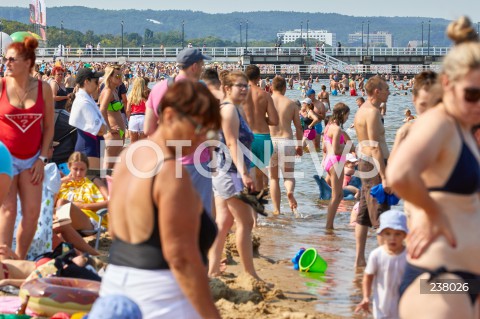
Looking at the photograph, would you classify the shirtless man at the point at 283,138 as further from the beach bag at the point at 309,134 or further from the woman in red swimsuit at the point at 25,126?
the beach bag at the point at 309,134

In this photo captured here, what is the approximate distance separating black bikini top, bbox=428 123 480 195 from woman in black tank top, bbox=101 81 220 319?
865 millimetres

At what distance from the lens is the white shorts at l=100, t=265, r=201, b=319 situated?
328 cm

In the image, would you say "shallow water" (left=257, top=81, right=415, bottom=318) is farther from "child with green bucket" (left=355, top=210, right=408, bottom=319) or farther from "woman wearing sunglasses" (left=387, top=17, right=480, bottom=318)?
"woman wearing sunglasses" (left=387, top=17, right=480, bottom=318)

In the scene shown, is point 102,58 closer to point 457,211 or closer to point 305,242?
point 305,242

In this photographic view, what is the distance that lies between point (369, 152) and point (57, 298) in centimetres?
366

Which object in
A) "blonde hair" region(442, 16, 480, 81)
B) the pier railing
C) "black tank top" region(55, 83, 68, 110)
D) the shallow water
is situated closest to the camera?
"blonde hair" region(442, 16, 480, 81)

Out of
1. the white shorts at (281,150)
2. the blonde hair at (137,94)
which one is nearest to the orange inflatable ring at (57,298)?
the white shorts at (281,150)

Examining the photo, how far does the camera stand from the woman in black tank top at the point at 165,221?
3.19 m

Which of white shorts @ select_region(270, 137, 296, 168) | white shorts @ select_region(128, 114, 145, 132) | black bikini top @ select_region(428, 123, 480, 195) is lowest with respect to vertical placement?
white shorts @ select_region(270, 137, 296, 168)

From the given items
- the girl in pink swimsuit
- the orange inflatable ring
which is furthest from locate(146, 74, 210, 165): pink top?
the girl in pink swimsuit

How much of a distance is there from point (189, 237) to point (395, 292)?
8.22ft

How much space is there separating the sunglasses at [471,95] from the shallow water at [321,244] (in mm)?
3577

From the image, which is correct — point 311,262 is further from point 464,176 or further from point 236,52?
point 236,52

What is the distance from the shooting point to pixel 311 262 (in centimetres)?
815
